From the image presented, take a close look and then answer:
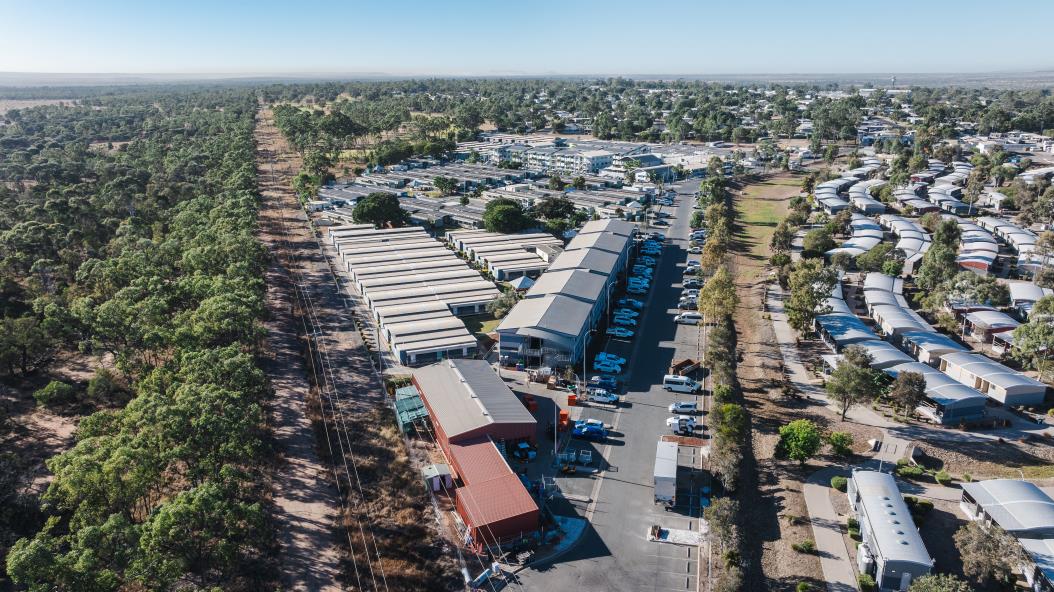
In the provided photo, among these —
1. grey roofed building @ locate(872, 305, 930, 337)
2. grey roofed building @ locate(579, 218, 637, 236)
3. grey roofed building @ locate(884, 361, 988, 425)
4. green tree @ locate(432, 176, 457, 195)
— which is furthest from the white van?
green tree @ locate(432, 176, 457, 195)

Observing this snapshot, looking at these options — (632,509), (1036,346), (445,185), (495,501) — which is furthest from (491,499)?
(445,185)

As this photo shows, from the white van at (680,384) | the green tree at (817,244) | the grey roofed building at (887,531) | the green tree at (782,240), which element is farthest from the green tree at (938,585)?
the green tree at (817,244)

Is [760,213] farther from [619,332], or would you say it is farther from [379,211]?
[379,211]

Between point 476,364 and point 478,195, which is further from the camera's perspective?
point 478,195

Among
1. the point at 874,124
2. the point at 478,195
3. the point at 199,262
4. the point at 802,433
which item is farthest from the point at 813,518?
the point at 874,124

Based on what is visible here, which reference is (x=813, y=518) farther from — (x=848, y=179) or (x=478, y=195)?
(x=848, y=179)

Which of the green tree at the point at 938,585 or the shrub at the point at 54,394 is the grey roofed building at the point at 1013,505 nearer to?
the green tree at the point at 938,585

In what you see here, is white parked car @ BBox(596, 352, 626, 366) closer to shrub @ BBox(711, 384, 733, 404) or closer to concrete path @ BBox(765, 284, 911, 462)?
shrub @ BBox(711, 384, 733, 404)
